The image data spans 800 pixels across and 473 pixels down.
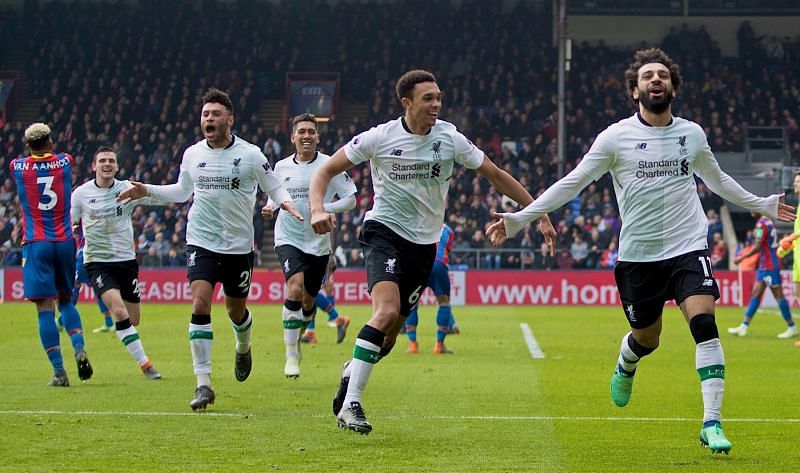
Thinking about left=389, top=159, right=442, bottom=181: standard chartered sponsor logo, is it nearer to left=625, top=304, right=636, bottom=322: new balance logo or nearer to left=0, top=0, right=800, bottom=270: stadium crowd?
left=625, top=304, right=636, bottom=322: new balance logo

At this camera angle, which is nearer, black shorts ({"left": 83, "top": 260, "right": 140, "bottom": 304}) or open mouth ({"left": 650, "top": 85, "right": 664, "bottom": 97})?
open mouth ({"left": 650, "top": 85, "right": 664, "bottom": 97})

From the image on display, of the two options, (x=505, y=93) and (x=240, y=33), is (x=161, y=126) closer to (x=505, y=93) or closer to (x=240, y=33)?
(x=240, y=33)

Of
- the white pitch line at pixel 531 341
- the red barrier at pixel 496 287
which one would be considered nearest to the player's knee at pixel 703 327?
the white pitch line at pixel 531 341

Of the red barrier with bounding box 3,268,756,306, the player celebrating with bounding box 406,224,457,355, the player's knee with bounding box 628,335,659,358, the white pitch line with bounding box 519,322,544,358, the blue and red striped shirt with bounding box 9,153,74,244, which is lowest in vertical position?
the red barrier with bounding box 3,268,756,306

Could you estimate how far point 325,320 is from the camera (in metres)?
23.5

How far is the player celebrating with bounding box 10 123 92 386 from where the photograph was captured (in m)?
11.7

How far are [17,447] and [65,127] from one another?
3477 centimetres

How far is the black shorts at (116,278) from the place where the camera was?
13.1 meters

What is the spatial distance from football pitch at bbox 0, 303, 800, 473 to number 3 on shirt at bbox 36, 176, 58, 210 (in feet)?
5.88

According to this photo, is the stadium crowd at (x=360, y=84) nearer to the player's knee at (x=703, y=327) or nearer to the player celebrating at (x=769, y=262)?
the player celebrating at (x=769, y=262)

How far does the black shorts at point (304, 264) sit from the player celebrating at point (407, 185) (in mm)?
4359

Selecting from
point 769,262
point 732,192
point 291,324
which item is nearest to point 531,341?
point 769,262

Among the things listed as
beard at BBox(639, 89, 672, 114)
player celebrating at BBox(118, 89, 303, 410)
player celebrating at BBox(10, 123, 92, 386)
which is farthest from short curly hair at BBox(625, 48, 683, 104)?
player celebrating at BBox(10, 123, 92, 386)

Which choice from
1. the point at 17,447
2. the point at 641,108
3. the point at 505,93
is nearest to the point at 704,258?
the point at 641,108
